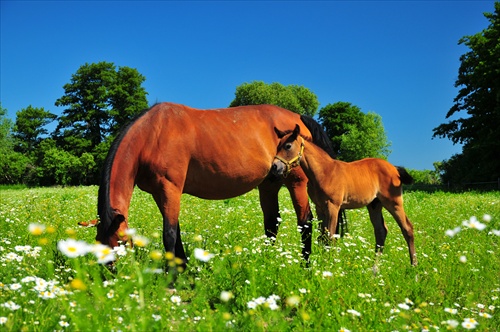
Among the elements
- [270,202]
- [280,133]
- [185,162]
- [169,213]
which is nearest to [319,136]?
[280,133]

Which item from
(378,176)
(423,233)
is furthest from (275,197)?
(423,233)

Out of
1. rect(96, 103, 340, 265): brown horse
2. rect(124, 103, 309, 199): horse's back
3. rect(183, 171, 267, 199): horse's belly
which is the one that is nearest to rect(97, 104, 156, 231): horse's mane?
rect(96, 103, 340, 265): brown horse

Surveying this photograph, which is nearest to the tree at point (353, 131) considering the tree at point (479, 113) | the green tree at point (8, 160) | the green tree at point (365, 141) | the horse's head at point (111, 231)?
the green tree at point (365, 141)

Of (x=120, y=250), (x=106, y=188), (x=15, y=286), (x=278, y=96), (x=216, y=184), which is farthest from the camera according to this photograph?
(x=278, y=96)

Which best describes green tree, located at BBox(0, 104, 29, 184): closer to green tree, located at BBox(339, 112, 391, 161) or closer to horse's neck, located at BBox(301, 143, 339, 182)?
green tree, located at BBox(339, 112, 391, 161)

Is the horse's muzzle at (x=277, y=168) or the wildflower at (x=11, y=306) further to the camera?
the horse's muzzle at (x=277, y=168)

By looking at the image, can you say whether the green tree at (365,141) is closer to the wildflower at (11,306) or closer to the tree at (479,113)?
the tree at (479,113)

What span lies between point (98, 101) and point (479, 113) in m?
49.3

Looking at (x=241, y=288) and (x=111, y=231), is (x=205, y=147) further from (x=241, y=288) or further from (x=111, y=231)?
(x=241, y=288)

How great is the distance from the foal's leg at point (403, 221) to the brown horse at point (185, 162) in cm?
154

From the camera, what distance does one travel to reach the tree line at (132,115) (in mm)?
35625

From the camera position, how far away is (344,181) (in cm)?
734

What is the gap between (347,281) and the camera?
15.9 feet

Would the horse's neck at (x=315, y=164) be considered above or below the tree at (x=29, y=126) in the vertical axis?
below
